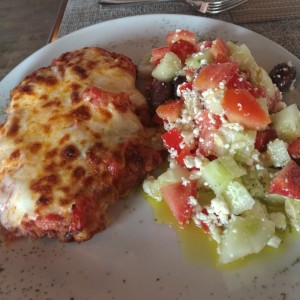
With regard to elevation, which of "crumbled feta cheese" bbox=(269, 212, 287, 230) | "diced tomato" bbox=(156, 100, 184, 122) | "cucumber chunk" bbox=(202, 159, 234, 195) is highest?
"diced tomato" bbox=(156, 100, 184, 122)

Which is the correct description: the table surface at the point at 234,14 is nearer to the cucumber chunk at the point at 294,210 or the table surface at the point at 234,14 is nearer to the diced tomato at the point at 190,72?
the diced tomato at the point at 190,72

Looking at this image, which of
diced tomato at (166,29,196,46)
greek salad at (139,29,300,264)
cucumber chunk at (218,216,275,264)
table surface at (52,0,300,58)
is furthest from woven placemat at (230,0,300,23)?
cucumber chunk at (218,216,275,264)

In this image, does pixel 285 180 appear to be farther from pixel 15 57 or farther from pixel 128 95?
pixel 15 57

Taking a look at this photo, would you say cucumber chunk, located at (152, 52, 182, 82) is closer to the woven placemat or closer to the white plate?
the white plate

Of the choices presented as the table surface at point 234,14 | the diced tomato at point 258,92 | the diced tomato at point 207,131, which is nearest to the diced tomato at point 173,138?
the diced tomato at point 207,131

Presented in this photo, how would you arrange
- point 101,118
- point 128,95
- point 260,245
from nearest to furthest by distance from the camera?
point 260,245 → point 101,118 → point 128,95

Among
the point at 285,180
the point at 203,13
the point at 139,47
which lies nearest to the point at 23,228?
the point at 285,180
